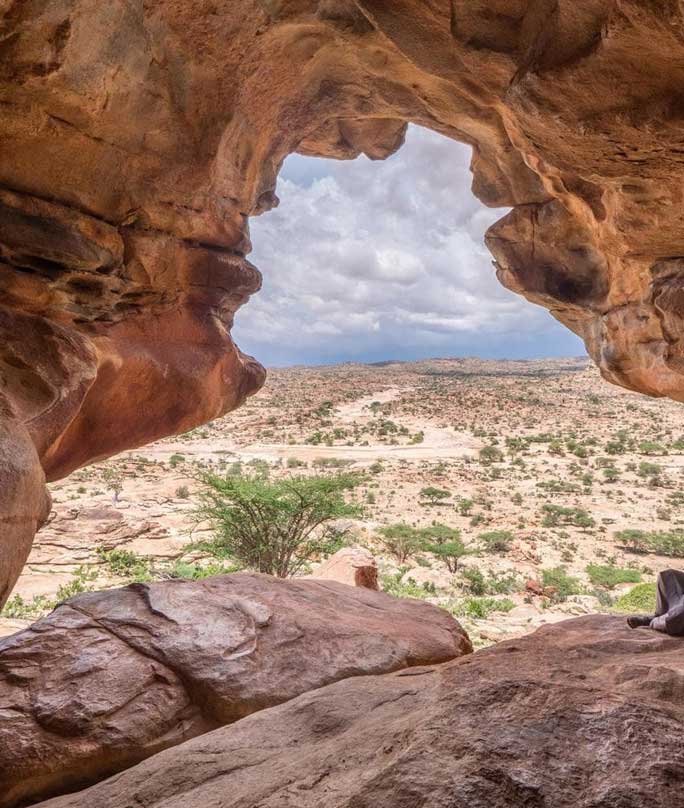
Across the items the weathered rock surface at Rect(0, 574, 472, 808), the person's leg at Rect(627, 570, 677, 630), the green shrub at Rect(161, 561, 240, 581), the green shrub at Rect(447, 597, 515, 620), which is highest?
the person's leg at Rect(627, 570, 677, 630)

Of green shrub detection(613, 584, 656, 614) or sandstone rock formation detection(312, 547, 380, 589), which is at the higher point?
sandstone rock formation detection(312, 547, 380, 589)

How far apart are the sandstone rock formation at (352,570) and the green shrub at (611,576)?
31.0ft

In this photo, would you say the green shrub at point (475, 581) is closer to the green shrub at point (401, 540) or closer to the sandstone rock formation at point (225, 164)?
the green shrub at point (401, 540)

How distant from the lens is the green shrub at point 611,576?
17.3 metres

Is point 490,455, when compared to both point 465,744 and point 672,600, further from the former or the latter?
point 465,744

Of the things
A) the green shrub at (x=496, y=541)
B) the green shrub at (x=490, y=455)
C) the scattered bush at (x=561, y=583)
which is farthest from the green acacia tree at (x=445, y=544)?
the green shrub at (x=490, y=455)

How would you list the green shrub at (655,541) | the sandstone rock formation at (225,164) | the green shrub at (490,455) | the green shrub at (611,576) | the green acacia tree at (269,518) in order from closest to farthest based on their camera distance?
the sandstone rock formation at (225,164), the green acacia tree at (269,518), the green shrub at (611,576), the green shrub at (655,541), the green shrub at (490,455)

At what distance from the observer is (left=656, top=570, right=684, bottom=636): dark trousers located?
454 centimetres

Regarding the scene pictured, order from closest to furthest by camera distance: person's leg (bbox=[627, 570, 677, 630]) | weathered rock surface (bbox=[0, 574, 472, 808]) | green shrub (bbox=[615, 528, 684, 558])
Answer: weathered rock surface (bbox=[0, 574, 472, 808]), person's leg (bbox=[627, 570, 677, 630]), green shrub (bbox=[615, 528, 684, 558])

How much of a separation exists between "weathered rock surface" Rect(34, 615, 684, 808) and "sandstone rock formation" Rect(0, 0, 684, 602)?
278cm

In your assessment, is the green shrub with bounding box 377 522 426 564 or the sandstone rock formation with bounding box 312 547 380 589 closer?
the sandstone rock formation with bounding box 312 547 380 589

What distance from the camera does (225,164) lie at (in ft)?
24.8

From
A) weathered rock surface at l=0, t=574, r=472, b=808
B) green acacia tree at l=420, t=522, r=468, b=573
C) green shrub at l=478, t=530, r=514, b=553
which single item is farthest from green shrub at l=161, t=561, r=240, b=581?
weathered rock surface at l=0, t=574, r=472, b=808

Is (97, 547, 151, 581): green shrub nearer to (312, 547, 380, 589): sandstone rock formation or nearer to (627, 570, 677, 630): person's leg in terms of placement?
(312, 547, 380, 589): sandstone rock formation
